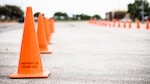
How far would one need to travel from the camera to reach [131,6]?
13325 cm

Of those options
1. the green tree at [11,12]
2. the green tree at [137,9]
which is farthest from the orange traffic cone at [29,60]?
the green tree at [11,12]

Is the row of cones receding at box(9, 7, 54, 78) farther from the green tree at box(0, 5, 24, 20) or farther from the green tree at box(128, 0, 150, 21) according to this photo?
the green tree at box(0, 5, 24, 20)

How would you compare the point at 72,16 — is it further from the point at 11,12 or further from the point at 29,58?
the point at 29,58

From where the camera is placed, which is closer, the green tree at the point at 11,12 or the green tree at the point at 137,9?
the green tree at the point at 137,9

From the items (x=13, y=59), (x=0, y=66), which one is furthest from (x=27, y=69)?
(x=13, y=59)

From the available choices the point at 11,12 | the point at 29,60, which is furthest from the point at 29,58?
the point at 11,12

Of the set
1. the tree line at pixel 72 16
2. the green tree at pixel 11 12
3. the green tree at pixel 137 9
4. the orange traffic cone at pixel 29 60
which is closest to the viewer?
the orange traffic cone at pixel 29 60

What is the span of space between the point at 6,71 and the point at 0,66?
70 centimetres

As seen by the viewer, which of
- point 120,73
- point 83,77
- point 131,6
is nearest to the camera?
point 83,77

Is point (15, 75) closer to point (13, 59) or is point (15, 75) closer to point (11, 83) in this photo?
point (11, 83)

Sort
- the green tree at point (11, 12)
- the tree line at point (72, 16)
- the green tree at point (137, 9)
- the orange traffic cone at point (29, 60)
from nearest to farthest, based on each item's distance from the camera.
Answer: the orange traffic cone at point (29, 60) < the green tree at point (137, 9) < the tree line at point (72, 16) < the green tree at point (11, 12)

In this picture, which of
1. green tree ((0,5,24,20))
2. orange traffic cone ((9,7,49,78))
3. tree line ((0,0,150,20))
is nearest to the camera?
orange traffic cone ((9,7,49,78))

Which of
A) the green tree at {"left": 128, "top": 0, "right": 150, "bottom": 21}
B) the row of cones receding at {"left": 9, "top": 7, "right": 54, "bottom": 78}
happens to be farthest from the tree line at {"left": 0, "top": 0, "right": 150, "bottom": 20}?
the row of cones receding at {"left": 9, "top": 7, "right": 54, "bottom": 78}

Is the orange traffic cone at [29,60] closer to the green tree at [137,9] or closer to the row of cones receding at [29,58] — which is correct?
the row of cones receding at [29,58]
